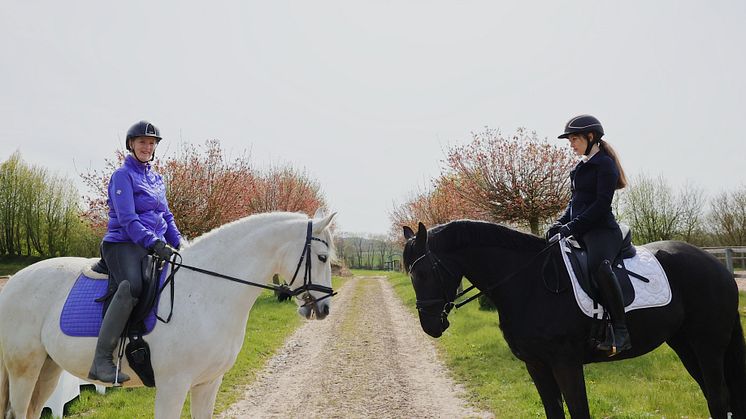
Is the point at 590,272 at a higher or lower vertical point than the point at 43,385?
higher

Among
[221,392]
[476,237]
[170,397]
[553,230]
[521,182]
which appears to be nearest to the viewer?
[170,397]

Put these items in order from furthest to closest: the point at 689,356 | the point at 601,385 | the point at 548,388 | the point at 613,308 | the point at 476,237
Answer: the point at 601,385, the point at 689,356, the point at 476,237, the point at 548,388, the point at 613,308

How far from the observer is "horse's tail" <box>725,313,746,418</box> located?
466cm

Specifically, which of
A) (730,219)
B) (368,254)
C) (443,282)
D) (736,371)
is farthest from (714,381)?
(368,254)

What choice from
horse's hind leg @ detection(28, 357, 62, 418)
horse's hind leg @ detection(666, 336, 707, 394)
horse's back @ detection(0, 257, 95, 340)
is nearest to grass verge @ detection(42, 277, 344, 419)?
horse's hind leg @ detection(28, 357, 62, 418)

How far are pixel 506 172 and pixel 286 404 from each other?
10.0m

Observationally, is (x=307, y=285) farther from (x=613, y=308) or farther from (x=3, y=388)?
(x=3, y=388)

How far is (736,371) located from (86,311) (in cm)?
616

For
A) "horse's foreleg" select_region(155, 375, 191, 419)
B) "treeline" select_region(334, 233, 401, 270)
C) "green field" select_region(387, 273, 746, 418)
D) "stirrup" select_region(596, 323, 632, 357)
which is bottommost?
"treeline" select_region(334, 233, 401, 270)

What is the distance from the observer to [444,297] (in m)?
4.50

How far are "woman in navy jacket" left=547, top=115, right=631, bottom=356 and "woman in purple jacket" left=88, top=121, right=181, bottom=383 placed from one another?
377 centimetres

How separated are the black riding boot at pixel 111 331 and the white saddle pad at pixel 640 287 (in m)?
3.88

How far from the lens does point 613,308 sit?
4.24m

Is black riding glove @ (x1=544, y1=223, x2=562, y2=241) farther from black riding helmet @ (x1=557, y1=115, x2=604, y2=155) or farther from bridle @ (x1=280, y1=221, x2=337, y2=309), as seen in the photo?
bridle @ (x1=280, y1=221, x2=337, y2=309)
